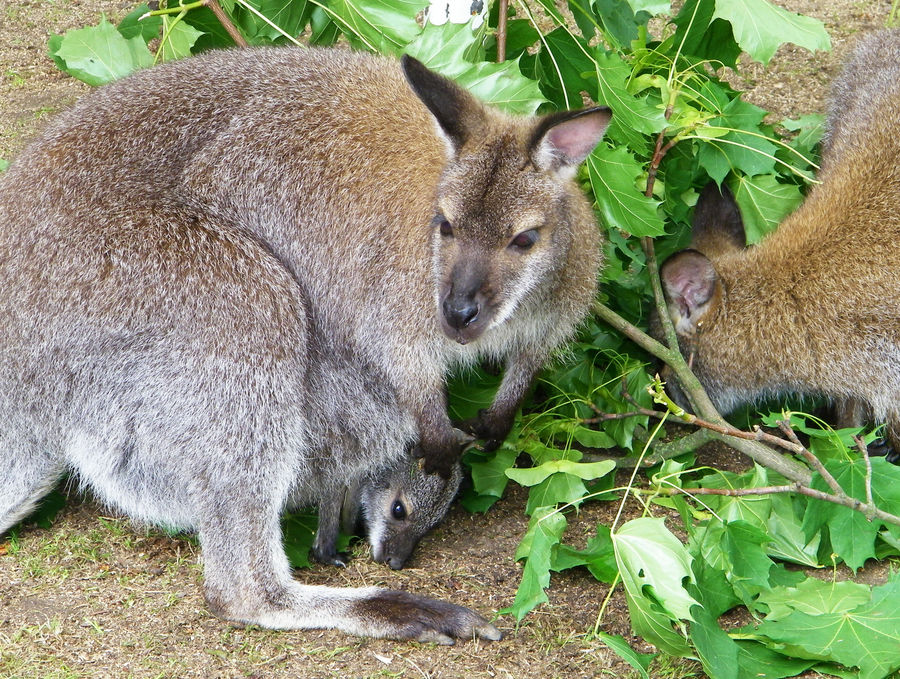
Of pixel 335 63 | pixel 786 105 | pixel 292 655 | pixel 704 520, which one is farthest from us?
pixel 786 105

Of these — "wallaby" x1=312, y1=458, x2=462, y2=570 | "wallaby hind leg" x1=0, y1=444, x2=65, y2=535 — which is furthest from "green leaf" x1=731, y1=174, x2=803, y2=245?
"wallaby hind leg" x1=0, y1=444, x2=65, y2=535

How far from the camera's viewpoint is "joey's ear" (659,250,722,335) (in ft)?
14.0

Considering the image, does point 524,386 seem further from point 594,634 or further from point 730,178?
point 730,178

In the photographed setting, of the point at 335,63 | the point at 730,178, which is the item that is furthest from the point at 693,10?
the point at 335,63

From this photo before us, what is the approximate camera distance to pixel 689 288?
4.39 metres

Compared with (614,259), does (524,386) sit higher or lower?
lower

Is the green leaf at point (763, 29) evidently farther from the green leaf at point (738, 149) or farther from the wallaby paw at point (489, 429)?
the wallaby paw at point (489, 429)

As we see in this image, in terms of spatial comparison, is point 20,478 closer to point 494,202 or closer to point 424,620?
point 424,620

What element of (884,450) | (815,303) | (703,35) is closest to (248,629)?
(815,303)

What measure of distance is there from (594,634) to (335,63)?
2400mm

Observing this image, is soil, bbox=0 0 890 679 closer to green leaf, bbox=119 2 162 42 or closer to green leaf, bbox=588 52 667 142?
green leaf, bbox=588 52 667 142

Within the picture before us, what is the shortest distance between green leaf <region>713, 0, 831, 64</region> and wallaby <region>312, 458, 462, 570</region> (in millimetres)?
2015

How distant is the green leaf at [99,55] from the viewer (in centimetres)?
473

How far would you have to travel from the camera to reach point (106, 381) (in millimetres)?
3600
